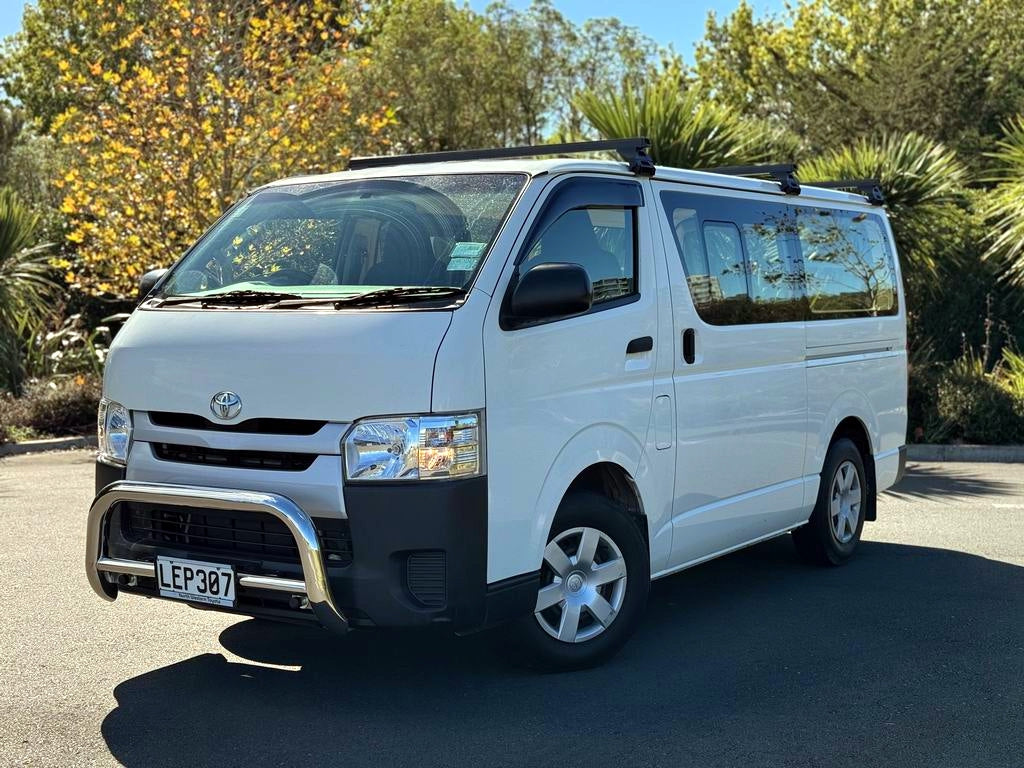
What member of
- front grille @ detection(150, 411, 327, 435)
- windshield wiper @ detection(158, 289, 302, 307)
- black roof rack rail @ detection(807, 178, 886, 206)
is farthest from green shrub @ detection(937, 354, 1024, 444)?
front grille @ detection(150, 411, 327, 435)

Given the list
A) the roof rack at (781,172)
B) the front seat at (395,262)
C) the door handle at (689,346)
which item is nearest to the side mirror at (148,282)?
the front seat at (395,262)

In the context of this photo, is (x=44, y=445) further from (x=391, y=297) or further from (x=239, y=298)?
(x=391, y=297)

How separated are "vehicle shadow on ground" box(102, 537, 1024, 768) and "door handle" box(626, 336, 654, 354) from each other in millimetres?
1381

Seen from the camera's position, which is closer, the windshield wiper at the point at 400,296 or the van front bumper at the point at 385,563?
the van front bumper at the point at 385,563

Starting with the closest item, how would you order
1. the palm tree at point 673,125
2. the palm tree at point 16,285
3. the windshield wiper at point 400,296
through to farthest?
the windshield wiper at point 400,296 → the palm tree at point 673,125 → the palm tree at point 16,285

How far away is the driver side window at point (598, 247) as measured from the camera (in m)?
5.35

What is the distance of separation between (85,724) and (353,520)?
1.31 meters

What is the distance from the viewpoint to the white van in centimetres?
461

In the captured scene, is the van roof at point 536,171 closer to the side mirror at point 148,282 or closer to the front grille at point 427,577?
the side mirror at point 148,282

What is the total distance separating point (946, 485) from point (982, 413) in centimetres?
254

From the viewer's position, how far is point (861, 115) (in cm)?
2730

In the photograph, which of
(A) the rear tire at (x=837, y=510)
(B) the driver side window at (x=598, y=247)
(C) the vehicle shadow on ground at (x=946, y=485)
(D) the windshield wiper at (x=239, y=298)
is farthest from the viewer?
(C) the vehicle shadow on ground at (x=946, y=485)

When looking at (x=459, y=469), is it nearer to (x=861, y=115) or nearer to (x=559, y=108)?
(x=861, y=115)

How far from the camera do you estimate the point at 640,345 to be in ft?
18.4
